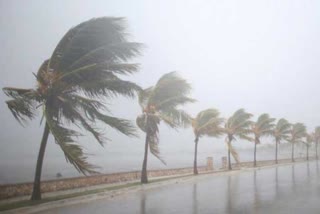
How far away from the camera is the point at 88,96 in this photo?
13008 mm

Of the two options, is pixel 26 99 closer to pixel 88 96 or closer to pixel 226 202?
pixel 88 96

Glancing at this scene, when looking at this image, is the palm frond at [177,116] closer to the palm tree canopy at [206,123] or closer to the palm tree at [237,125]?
the palm tree canopy at [206,123]

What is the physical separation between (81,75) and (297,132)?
143 feet

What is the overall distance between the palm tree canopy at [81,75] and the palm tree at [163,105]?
6.64 m

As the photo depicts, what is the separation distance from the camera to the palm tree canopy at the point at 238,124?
3362 cm

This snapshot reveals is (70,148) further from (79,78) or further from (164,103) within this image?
(164,103)

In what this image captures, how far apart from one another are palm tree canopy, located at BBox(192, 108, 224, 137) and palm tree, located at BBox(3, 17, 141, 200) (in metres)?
14.9

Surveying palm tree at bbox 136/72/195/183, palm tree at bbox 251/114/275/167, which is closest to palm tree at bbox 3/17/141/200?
palm tree at bbox 136/72/195/183

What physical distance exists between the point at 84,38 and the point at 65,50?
0.78 meters

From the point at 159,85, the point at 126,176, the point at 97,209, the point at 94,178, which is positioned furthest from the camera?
the point at 126,176

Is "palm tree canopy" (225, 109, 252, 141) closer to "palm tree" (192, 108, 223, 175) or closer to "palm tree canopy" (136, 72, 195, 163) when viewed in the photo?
"palm tree" (192, 108, 223, 175)

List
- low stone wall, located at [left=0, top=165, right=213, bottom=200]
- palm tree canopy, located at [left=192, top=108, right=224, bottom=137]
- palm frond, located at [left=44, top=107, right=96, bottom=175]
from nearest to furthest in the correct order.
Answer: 1. palm frond, located at [left=44, top=107, right=96, bottom=175]
2. low stone wall, located at [left=0, top=165, right=213, bottom=200]
3. palm tree canopy, located at [left=192, top=108, right=224, bottom=137]

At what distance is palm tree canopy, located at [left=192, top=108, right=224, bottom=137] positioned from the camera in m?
26.8

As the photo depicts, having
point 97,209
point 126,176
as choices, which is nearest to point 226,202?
point 97,209
